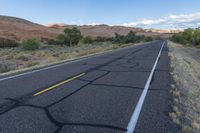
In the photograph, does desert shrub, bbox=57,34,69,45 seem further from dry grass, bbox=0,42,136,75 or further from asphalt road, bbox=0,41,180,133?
asphalt road, bbox=0,41,180,133

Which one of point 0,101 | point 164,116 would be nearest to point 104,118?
point 164,116

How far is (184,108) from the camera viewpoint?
6160mm

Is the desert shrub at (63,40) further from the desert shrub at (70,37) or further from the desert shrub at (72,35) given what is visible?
the desert shrub at (72,35)

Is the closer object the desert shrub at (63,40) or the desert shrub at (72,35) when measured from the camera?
the desert shrub at (72,35)

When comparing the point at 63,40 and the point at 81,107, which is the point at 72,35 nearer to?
the point at 63,40

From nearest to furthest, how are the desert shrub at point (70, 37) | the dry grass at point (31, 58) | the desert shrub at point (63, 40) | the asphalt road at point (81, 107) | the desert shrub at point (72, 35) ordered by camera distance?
1. the asphalt road at point (81, 107)
2. the dry grass at point (31, 58)
3. the desert shrub at point (72, 35)
4. the desert shrub at point (70, 37)
5. the desert shrub at point (63, 40)

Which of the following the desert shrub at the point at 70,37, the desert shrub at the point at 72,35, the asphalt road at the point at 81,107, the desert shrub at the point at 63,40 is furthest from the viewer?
the desert shrub at the point at 63,40

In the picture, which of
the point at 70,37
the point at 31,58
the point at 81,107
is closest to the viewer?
the point at 81,107

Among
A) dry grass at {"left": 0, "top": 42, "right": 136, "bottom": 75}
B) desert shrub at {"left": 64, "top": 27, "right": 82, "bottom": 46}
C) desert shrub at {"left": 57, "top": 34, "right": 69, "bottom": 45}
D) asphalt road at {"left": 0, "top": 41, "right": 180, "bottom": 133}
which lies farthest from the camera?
desert shrub at {"left": 57, "top": 34, "right": 69, "bottom": 45}

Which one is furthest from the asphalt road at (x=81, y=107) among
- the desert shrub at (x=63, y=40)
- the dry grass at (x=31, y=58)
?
the desert shrub at (x=63, y=40)

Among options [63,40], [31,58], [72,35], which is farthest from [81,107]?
[63,40]

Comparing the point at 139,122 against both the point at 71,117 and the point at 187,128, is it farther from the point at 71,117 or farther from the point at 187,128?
the point at 71,117

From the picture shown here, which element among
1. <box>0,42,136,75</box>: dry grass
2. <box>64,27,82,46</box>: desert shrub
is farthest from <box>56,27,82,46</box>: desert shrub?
<box>0,42,136,75</box>: dry grass

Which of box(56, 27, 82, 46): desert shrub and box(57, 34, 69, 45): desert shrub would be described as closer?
box(56, 27, 82, 46): desert shrub
